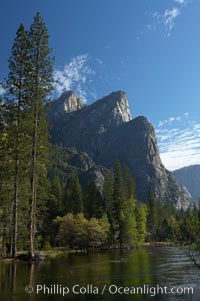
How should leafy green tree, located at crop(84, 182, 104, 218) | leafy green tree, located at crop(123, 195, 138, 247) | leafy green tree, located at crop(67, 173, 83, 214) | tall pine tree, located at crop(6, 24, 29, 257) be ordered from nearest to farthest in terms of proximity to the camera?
1. tall pine tree, located at crop(6, 24, 29, 257)
2. leafy green tree, located at crop(123, 195, 138, 247)
3. leafy green tree, located at crop(84, 182, 104, 218)
4. leafy green tree, located at crop(67, 173, 83, 214)

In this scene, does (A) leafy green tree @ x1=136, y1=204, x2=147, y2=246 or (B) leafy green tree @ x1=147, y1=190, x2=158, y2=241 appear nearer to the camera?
(A) leafy green tree @ x1=136, y1=204, x2=147, y2=246

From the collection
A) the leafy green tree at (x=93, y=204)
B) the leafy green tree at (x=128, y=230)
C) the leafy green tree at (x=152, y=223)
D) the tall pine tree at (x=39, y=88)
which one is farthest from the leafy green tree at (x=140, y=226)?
the tall pine tree at (x=39, y=88)

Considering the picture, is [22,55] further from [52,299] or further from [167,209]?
[167,209]

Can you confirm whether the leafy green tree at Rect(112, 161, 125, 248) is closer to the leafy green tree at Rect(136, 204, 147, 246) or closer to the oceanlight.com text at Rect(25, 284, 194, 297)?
the leafy green tree at Rect(136, 204, 147, 246)

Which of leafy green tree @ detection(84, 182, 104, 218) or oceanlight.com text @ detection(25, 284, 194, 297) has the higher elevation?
leafy green tree @ detection(84, 182, 104, 218)

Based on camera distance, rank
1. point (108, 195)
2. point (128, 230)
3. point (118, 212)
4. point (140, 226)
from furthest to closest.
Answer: point (108, 195)
point (140, 226)
point (118, 212)
point (128, 230)

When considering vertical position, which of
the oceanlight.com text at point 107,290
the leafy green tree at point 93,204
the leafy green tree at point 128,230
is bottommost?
the oceanlight.com text at point 107,290

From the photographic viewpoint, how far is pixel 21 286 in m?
14.3

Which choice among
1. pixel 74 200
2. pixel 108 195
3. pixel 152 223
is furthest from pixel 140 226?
pixel 152 223

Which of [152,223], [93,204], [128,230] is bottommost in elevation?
[128,230]

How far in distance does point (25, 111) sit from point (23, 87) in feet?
6.87

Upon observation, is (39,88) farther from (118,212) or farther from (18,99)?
(118,212)

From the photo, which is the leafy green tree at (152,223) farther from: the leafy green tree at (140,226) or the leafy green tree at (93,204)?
the leafy green tree at (93,204)

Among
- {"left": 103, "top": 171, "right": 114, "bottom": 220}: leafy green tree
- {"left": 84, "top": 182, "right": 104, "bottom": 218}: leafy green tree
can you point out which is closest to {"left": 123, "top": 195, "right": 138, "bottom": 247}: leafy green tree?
{"left": 103, "top": 171, "right": 114, "bottom": 220}: leafy green tree
